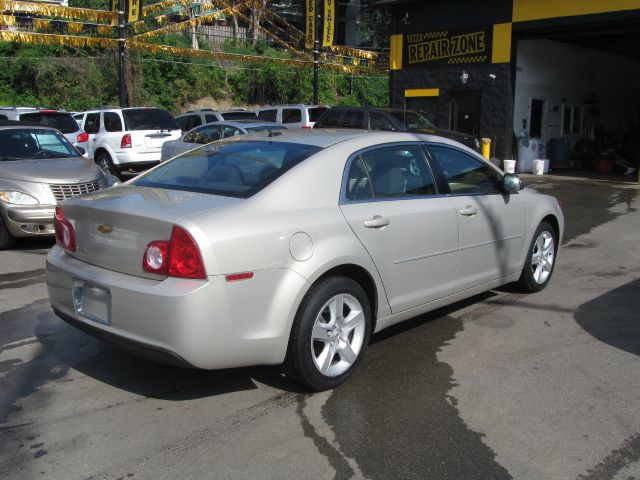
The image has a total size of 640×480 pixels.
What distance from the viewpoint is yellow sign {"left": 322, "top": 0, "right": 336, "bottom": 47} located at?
77.8 ft

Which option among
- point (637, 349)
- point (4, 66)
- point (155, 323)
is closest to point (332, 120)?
point (637, 349)

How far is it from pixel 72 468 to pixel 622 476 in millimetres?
2781

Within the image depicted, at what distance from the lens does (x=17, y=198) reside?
809 centimetres

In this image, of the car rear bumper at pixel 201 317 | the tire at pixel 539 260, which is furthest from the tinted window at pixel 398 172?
the tire at pixel 539 260

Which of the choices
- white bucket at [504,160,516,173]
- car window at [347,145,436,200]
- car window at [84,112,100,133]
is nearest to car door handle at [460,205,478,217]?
car window at [347,145,436,200]

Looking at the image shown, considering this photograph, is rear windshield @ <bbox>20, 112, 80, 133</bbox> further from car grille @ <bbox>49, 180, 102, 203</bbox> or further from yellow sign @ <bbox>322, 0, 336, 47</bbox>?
yellow sign @ <bbox>322, 0, 336, 47</bbox>

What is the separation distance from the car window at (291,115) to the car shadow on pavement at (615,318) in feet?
42.2

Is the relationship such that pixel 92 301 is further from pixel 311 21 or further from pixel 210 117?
pixel 311 21

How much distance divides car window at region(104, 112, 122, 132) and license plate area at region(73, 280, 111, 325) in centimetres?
1184

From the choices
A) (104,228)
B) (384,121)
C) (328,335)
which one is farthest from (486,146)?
(104,228)

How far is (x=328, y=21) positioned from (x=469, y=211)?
66.6 ft

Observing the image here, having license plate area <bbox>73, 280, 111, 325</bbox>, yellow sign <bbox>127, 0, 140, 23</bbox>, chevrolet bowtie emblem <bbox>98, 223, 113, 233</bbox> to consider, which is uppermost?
yellow sign <bbox>127, 0, 140, 23</bbox>

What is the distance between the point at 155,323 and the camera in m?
3.59

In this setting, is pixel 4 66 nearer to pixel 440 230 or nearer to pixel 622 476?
pixel 440 230
